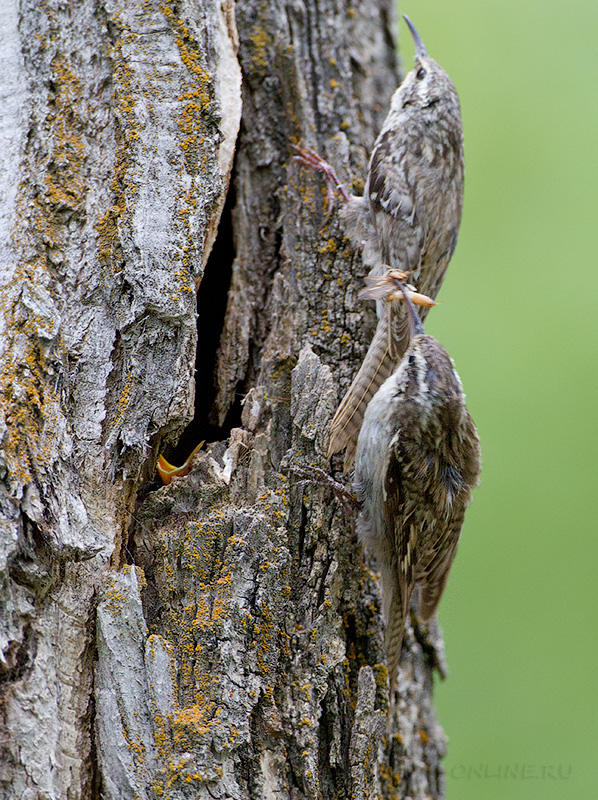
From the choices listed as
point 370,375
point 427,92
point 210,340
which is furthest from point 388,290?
point 427,92

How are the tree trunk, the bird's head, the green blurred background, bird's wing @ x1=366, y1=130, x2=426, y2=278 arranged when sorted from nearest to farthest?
the tree trunk < bird's wing @ x1=366, y1=130, x2=426, y2=278 < the green blurred background < the bird's head

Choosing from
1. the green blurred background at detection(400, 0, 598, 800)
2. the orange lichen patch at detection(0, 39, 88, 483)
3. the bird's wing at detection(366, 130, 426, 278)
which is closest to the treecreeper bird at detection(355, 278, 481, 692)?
the bird's wing at detection(366, 130, 426, 278)

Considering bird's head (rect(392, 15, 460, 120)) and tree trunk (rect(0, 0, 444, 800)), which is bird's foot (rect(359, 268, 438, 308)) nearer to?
tree trunk (rect(0, 0, 444, 800))

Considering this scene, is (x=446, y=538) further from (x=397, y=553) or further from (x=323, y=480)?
(x=323, y=480)

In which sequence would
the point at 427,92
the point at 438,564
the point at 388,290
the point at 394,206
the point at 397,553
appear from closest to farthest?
1. the point at 397,553
2. the point at 438,564
3. the point at 388,290
4. the point at 394,206
5. the point at 427,92

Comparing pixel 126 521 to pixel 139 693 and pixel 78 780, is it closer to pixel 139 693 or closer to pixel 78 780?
pixel 139 693

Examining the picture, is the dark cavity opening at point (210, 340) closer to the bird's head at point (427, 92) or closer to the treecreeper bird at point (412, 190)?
the treecreeper bird at point (412, 190)
